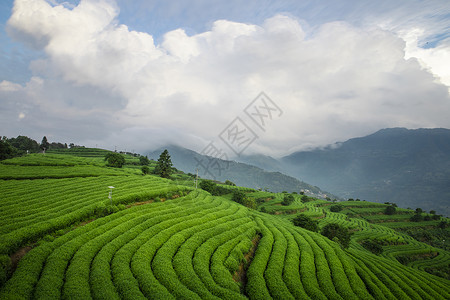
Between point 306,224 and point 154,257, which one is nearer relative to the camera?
point 154,257

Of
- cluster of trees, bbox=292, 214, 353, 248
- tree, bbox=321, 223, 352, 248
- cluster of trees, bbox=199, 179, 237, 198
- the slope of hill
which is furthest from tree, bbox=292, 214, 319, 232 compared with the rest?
cluster of trees, bbox=199, 179, 237, 198

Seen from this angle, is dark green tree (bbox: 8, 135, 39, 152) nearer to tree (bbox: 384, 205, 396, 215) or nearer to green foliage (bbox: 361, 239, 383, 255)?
green foliage (bbox: 361, 239, 383, 255)

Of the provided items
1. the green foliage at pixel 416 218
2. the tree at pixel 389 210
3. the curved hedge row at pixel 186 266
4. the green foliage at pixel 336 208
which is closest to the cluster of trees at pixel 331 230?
the curved hedge row at pixel 186 266

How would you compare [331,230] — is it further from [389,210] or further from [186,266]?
[389,210]

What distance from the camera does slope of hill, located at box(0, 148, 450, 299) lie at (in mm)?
11652

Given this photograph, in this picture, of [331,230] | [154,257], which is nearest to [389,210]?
[331,230]

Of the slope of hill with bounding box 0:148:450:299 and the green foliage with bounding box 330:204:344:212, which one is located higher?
the slope of hill with bounding box 0:148:450:299

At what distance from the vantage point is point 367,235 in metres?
62.4

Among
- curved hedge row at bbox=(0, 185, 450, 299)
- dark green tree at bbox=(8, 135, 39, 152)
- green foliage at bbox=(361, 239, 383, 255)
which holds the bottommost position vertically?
green foliage at bbox=(361, 239, 383, 255)

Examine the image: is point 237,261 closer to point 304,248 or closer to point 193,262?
point 193,262

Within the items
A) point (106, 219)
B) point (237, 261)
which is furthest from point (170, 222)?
point (237, 261)

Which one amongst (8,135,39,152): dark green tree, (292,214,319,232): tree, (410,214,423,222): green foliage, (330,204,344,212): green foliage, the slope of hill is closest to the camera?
the slope of hill

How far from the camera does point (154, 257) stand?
15.4 metres

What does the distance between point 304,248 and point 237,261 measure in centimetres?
986
